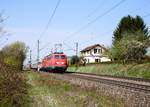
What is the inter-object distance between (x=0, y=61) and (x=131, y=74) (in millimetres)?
28697

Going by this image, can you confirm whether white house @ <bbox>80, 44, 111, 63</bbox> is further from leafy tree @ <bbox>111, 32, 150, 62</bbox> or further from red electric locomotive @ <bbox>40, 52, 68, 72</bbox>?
red electric locomotive @ <bbox>40, 52, 68, 72</bbox>

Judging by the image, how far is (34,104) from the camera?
44.2ft

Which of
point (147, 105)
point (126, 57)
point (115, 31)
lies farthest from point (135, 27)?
point (147, 105)

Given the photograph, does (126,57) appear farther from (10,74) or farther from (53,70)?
(10,74)

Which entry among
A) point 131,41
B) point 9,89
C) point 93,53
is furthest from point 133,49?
point 93,53

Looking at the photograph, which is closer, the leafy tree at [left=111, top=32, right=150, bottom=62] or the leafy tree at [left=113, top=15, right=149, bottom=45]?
the leafy tree at [left=111, top=32, right=150, bottom=62]

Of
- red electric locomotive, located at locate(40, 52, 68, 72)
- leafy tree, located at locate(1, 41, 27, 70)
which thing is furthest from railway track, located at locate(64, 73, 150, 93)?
red electric locomotive, located at locate(40, 52, 68, 72)

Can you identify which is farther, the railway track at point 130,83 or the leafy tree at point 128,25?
the leafy tree at point 128,25

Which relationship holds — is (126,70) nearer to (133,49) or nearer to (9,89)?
(133,49)

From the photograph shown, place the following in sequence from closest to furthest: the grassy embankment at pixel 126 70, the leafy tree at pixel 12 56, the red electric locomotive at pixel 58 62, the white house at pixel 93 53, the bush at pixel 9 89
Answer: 1. the bush at pixel 9 89
2. the leafy tree at pixel 12 56
3. the grassy embankment at pixel 126 70
4. the red electric locomotive at pixel 58 62
5. the white house at pixel 93 53

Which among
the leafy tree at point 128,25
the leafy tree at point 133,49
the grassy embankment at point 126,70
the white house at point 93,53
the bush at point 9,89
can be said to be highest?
the leafy tree at point 128,25

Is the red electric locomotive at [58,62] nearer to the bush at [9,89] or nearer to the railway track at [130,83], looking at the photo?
the railway track at [130,83]

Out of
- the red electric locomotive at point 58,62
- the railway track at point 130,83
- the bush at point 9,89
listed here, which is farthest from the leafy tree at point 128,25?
the bush at point 9,89

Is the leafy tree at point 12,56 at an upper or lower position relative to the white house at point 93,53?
lower
